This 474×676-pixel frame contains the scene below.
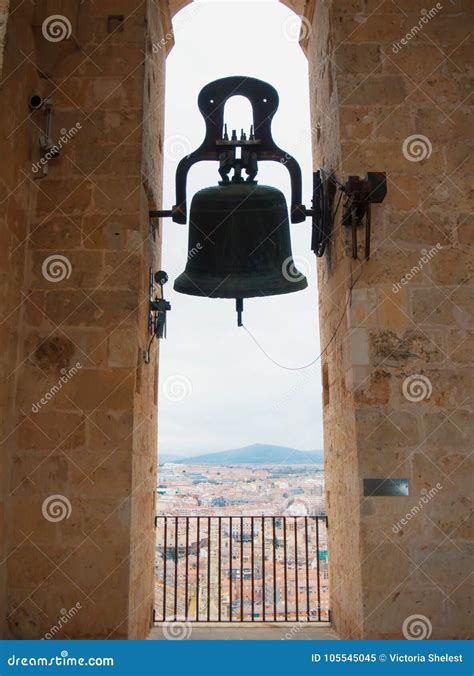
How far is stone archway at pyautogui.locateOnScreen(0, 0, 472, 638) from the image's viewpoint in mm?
2836

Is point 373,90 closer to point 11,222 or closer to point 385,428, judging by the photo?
point 385,428

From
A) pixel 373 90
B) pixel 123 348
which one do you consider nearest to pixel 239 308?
pixel 123 348

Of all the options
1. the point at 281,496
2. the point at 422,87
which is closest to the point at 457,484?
the point at 281,496

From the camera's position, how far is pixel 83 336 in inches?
121

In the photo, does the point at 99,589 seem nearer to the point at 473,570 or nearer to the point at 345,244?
the point at 473,570

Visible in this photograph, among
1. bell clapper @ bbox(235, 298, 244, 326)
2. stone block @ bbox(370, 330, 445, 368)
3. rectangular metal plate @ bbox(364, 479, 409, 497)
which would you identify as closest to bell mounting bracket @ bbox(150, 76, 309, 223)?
bell clapper @ bbox(235, 298, 244, 326)

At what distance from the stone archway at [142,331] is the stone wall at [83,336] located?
0.01 metres

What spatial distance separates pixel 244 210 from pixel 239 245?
0.19 metres

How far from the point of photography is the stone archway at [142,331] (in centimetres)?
284

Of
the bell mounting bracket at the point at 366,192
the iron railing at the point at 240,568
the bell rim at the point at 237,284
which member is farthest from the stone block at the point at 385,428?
the iron railing at the point at 240,568

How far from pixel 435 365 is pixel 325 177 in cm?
128

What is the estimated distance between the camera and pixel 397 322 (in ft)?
9.92

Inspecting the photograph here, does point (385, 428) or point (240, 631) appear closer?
point (385, 428)

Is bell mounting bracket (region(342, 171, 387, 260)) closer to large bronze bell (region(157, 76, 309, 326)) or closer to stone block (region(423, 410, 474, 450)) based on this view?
large bronze bell (region(157, 76, 309, 326))
